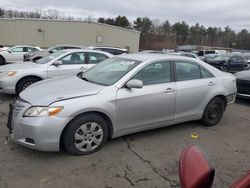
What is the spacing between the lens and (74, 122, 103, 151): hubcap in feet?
12.1

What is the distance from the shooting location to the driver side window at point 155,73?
14.1 feet

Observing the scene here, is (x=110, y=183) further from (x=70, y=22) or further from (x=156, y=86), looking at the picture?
(x=70, y=22)

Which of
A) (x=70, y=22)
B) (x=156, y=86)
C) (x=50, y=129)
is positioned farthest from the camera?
(x=70, y=22)

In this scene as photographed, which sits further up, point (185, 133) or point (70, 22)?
point (70, 22)

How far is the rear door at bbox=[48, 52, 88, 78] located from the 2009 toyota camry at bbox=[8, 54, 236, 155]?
269 centimetres

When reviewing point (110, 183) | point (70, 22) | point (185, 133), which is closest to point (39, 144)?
point (110, 183)

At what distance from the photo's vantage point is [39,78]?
23.4ft

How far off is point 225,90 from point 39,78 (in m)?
4.80

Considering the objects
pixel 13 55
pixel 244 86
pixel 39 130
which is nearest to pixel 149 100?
pixel 39 130

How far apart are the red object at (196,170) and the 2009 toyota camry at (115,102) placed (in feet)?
7.03

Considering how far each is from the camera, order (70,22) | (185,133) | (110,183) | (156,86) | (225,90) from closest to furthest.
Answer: (110,183) < (156,86) < (185,133) < (225,90) < (70,22)

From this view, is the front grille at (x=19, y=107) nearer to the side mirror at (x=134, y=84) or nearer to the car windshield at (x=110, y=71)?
the car windshield at (x=110, y=71)

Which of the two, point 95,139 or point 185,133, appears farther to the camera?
point 185,133

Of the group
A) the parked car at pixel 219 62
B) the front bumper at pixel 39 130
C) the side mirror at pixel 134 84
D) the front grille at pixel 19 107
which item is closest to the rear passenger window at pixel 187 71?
the side mirror at pixel 134 84
